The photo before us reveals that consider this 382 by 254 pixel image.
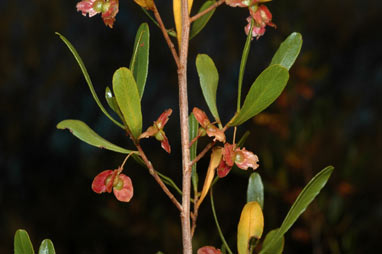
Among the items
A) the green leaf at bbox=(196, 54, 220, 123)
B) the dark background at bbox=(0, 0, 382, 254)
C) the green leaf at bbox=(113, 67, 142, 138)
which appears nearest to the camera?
the green leaf at bbox=(113, 67, 142, 138)

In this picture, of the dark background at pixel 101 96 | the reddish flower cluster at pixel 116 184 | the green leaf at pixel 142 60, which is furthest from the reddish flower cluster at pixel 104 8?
the dark background at pixel 101 96

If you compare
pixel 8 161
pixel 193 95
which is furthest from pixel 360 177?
pixel 8 161

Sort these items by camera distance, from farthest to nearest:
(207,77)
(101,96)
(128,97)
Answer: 1. (101,96)
2. (207,77)
3. (128,97)

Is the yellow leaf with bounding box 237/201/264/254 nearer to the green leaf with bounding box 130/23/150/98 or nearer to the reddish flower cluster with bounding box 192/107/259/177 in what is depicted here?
the reddish flower cluster with bounding box 192/107/259/177

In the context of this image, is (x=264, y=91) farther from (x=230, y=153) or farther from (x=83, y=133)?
(x=83, y=133)

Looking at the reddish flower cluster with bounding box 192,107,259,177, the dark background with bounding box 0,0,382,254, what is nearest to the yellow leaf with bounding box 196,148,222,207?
the reddish flower cluster with bounding box 192,107,259,177

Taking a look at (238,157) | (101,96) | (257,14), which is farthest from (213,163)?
(101,96)

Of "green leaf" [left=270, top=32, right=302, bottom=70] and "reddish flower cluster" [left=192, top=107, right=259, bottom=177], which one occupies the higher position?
"green leaf" [left=270, top=32, right=302, bottom=70]
